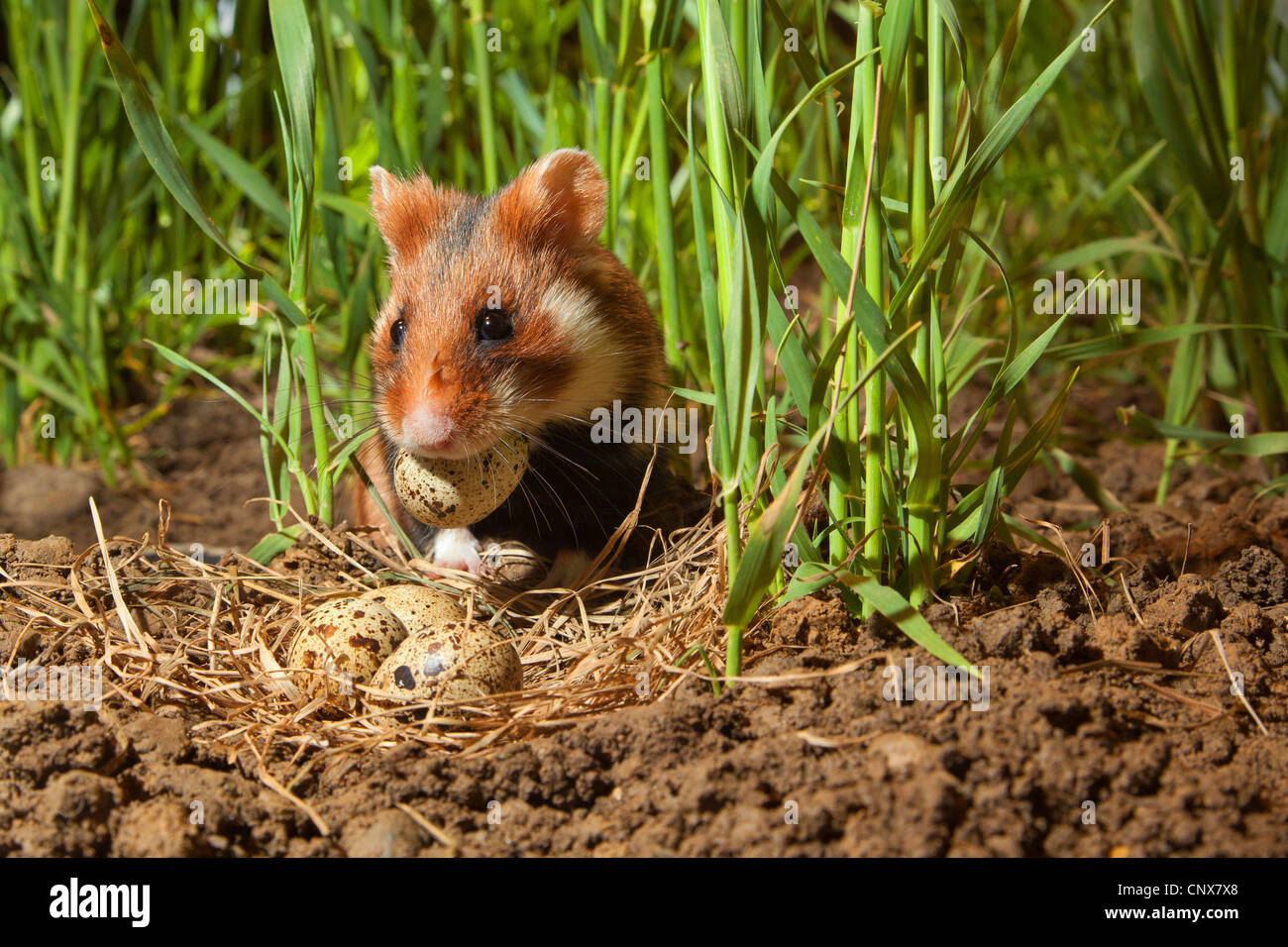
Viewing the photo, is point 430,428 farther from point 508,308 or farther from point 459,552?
point 459,552

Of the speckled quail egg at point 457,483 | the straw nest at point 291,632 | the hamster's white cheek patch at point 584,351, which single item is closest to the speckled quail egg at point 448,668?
the straw nest at point 291,632

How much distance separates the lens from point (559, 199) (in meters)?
2.76

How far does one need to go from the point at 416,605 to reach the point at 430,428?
1.42 ft

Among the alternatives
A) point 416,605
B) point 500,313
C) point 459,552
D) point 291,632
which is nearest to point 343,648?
point 416,605

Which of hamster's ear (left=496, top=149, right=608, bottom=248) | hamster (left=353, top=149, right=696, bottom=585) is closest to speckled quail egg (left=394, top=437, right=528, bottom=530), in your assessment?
hamster (left=353, top=149, right=696, bottom=585)

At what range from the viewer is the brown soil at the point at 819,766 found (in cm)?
157

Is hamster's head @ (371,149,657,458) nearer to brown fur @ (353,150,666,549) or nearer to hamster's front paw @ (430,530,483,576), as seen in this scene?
brown fur @ (353,150,666,549)

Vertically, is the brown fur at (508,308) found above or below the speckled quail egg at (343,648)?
above

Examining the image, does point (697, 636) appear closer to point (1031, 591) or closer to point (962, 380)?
point (1031, 591)

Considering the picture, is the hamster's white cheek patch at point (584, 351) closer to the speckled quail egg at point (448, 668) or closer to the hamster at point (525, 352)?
the hamster at point (525, 352)

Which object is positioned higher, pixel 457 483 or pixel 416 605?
pixel 457 483

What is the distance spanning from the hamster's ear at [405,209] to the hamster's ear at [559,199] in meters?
0.21

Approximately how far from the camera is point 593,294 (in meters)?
2.79

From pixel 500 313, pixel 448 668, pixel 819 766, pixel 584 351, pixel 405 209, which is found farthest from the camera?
pixel 405 209
